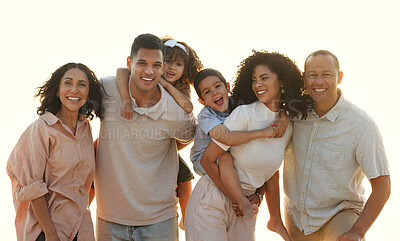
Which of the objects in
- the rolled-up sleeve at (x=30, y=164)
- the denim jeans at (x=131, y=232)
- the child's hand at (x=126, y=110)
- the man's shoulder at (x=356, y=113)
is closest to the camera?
the rolled-up sleeve at (x=30, y=164)

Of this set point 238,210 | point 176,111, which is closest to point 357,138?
point 238,210

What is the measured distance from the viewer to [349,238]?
10.2 ft

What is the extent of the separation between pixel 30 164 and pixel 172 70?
1629 mm

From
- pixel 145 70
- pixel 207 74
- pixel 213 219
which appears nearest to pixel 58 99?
pixel 145 70

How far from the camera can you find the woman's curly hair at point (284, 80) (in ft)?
10.6

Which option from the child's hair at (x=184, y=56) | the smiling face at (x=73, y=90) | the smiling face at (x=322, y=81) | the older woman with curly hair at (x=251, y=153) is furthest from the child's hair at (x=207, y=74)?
the smiling face at (x=73, y=90)

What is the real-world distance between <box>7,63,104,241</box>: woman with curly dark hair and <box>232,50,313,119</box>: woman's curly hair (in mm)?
1281

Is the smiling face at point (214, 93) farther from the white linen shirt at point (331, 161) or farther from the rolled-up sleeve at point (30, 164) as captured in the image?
the rolled-up sleeve at point (30, 164)

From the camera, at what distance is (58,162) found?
10.2 feet

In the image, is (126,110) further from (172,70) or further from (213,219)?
(213,219)

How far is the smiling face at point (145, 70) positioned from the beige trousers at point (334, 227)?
183 centimetres

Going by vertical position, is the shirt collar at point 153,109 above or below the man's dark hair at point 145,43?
below

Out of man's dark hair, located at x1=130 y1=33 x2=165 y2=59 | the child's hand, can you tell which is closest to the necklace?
the child's hand

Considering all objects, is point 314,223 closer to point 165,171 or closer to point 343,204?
point 343,204
